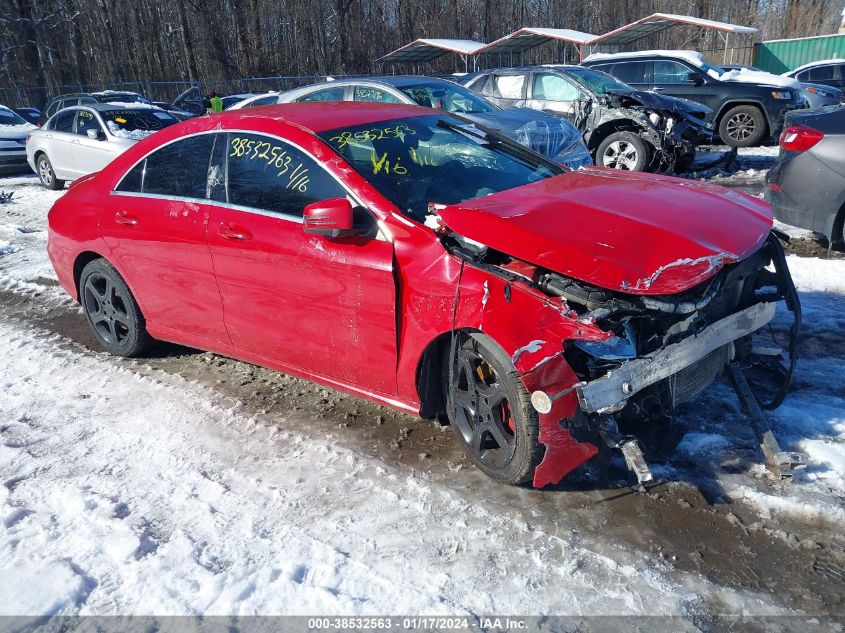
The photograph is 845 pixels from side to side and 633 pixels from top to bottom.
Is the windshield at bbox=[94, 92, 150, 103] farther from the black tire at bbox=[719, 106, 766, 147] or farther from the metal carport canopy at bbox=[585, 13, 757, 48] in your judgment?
the metal carport canopy at bbox=[585, 13, 757, 48]

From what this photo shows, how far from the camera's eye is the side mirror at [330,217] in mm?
3275

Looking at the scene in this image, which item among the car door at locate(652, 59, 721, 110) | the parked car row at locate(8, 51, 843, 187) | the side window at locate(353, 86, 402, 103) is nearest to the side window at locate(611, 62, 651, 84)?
the parked car row at locate(8, 51, 843, 187)

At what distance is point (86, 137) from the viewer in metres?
12.5

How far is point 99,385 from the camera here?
4.64 metres

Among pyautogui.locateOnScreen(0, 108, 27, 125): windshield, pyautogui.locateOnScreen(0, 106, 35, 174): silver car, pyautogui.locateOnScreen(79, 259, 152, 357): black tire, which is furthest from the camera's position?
pyautogui.locateOnScreen(0, 108, 27, 125): windshield

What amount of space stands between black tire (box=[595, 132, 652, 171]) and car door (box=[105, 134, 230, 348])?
7.26m

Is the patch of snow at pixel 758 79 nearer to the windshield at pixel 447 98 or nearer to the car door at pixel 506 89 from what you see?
the car door at pixel 506 89

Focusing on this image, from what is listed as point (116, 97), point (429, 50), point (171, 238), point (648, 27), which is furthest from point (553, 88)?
point (429, 50)

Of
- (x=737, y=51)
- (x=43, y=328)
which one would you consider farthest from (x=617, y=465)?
(x=737, y=51)

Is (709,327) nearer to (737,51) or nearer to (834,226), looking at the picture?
(834,226)

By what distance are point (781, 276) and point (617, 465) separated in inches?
53.7

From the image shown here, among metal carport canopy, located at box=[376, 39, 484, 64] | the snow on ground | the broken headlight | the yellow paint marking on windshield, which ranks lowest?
the snow on ground

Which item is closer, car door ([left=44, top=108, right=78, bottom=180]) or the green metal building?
car door ([left=44, top=108, right=78, bottom=180])

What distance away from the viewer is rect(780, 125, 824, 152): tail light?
5.86 metres
